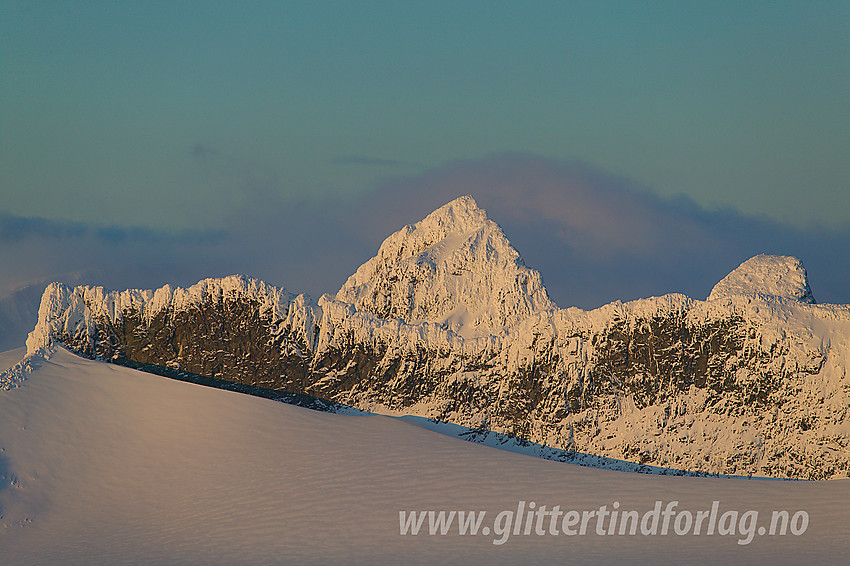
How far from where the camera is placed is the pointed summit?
5875cm

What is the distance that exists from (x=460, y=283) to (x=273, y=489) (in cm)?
Result: 2581

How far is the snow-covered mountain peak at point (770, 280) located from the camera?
50.8 metres

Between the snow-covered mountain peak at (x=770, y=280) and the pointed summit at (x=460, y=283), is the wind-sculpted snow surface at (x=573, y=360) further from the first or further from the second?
the pointed summit at (x=460, y=283)

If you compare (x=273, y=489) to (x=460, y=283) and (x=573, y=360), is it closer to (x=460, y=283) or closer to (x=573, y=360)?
(x=573, y=360)

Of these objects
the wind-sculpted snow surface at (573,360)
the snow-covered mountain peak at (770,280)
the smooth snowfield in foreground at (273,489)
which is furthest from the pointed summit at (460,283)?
the smooth snowfield in foreground at (273,489)

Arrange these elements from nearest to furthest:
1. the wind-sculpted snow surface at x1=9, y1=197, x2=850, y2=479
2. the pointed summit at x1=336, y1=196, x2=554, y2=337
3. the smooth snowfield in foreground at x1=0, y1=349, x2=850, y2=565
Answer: the smooth snowfield in foreground at x1=0, y1=349, x2=850, y2=565, the wind-sculpted snow surface at x1=9, y1=197, x2=850, y2=479, the pointed summit at x1=336, y1=196, x2=554, y2=337

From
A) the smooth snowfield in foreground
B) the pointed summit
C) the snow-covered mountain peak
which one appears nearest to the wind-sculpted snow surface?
the snow-covered mountain peak

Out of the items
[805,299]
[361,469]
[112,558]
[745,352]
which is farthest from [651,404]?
[112,558]

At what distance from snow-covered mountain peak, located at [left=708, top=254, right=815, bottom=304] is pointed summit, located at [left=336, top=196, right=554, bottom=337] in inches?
473

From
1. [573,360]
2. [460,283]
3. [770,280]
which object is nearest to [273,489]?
[573,360]

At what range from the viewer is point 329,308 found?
5056 centimetres

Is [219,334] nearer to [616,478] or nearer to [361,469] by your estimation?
[361,469]

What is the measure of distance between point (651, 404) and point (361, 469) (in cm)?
1691

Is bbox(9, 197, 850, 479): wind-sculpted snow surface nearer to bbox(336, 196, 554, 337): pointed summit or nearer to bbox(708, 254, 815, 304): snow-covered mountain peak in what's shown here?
bbox(708, 254, 815, 304): snow-covered mountain peak
